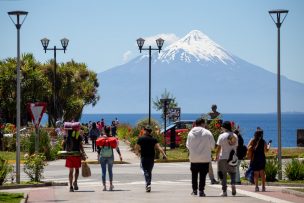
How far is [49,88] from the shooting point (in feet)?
283

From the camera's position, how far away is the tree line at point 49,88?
81.7 meters

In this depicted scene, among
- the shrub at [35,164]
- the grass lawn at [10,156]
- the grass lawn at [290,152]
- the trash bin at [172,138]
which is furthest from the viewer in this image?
the trash bin at [172,138]

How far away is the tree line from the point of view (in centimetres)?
8169

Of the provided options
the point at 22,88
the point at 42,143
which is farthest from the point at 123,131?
the point at 42,143

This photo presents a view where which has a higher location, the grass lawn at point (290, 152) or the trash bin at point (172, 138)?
the trash bin at point (172, 138)

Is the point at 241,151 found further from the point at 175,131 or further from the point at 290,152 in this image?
the point at 175,131

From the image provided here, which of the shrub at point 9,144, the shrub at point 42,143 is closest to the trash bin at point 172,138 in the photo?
the shrub at point 9,144

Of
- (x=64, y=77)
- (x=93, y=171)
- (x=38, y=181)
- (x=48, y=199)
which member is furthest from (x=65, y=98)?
A: (x=48, y=199)

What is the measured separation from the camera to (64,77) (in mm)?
93938

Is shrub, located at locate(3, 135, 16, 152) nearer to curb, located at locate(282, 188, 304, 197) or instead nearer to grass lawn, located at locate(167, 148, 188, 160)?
grass lawn, located at locate(167, 148, 188, 160)

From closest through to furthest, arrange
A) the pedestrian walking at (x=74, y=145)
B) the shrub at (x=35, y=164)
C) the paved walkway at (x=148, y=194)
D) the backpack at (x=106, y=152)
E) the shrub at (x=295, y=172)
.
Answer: the paved walkway at (x=148, y=194) → the pedestrian walking at (x=74, y=145) → the backpack at (x=106, y=152) → the shrub at (x=35, y=164) → the shrub at (x=295, y=172)

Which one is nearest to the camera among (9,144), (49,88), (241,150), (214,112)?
(241,150)

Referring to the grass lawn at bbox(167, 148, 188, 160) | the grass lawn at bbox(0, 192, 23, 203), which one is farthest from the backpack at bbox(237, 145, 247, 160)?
the grass lawn at bbox(167, 148, 188, 160)

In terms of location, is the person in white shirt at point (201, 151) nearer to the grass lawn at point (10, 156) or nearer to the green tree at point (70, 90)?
the grass lawn at point (10, 156)
